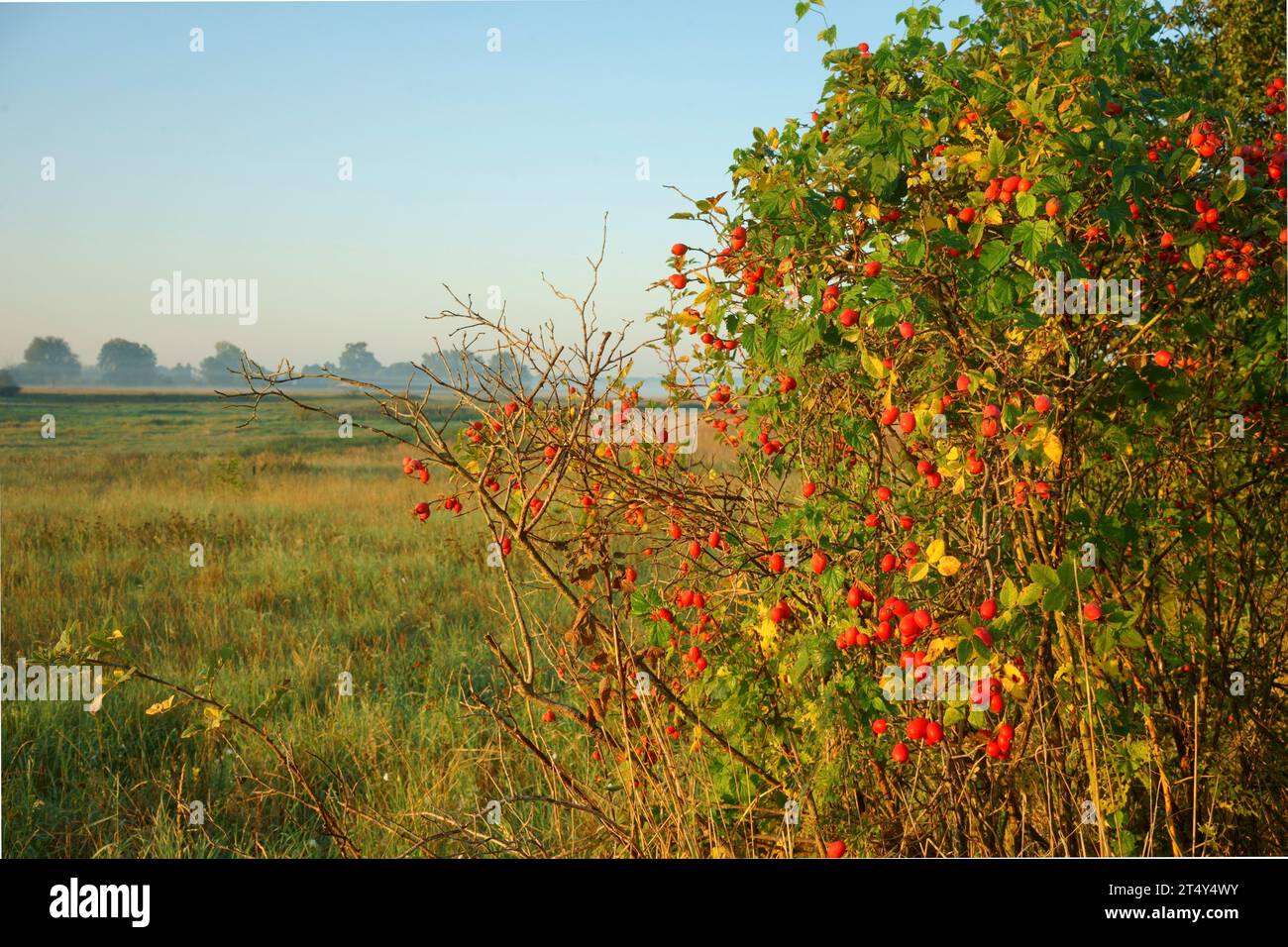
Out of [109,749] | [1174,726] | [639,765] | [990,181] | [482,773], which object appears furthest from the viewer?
[109,749]

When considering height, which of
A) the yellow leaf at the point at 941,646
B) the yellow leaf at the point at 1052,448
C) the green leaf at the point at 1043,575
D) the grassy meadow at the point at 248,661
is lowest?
the grassy meadow at the point at 248,661

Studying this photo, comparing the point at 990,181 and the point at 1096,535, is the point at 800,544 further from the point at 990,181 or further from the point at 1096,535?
the point at 990,181

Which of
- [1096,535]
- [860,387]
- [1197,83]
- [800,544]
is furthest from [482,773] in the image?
[1197,83]

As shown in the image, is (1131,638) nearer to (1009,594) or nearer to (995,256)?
(1009,594)

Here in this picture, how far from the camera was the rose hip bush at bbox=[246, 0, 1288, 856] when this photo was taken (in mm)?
2488

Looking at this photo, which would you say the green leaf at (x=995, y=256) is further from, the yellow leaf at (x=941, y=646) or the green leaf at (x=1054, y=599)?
the yellow leaf at (x=941, y=646)

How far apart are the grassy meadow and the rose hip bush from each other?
85cm

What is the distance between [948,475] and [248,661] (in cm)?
447

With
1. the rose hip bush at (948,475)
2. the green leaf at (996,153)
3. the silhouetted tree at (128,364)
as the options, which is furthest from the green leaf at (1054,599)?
the silhouetted tree at (128,364)

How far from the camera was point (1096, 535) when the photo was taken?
268cm

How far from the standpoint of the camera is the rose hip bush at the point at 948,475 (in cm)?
249

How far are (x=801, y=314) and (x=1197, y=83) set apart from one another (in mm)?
2290

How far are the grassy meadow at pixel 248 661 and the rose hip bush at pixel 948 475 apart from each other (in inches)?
33.3
